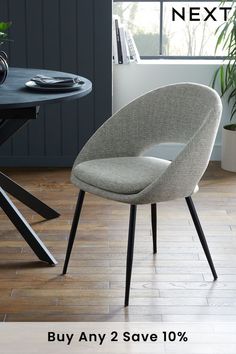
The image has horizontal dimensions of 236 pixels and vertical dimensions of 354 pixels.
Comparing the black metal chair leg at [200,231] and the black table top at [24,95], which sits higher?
the black table top at [24,95]

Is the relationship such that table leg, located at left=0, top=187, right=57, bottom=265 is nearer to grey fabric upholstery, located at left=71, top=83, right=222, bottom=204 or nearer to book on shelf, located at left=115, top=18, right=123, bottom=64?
grey fabric upholstery, located at left=71, top=83, right=222, bottom=204

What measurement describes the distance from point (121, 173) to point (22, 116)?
0.50 metres

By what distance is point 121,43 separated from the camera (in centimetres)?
534

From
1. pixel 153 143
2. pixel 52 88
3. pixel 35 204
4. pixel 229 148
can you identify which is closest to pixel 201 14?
pixel 229 148

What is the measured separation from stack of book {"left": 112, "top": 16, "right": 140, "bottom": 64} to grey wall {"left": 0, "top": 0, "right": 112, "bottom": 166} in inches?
5.9

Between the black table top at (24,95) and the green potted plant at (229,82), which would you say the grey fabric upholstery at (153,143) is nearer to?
the black table top at (24,95)

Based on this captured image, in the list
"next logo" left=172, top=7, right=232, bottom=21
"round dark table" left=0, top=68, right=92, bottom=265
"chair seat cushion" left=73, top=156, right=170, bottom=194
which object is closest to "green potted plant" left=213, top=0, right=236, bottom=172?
"next logo" left=172, top=7, right=232, bottom=21

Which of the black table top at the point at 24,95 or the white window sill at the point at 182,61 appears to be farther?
the white window sill at the point at 182,61

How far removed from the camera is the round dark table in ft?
11.2

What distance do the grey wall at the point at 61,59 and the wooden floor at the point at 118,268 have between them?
679 mm

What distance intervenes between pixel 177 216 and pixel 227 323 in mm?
1309

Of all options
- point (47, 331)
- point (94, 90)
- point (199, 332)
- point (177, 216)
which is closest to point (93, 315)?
point (47, 331)

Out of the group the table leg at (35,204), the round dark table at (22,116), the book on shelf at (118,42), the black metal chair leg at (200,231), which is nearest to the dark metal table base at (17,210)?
the round dark table at (22,116)

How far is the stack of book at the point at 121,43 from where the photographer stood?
5.31m
